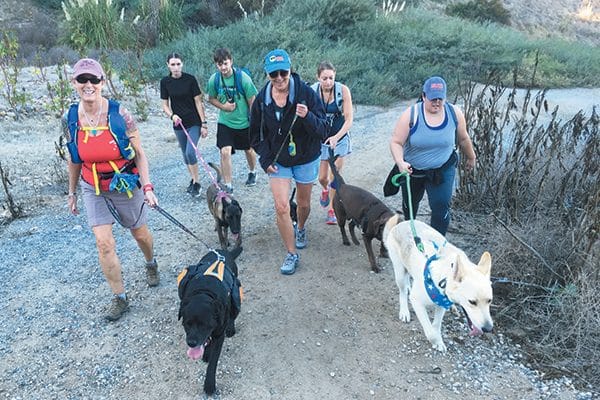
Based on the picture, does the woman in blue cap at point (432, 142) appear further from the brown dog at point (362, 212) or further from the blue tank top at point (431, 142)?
the brown dog at point (362, 212)

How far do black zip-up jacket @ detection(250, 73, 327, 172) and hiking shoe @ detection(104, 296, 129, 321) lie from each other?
1664mm

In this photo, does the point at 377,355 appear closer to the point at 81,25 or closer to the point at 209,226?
the point at 209,226

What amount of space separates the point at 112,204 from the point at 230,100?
8.30 ft

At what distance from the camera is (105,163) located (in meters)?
3.50

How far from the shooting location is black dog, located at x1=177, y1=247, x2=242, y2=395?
288cm

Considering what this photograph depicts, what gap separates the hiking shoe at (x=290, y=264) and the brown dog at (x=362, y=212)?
2.28 ft

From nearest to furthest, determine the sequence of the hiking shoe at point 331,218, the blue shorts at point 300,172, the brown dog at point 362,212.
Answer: the blue shorts at point 300,172, the brown dog at point 362,212, the hiking shoe at point 331,218

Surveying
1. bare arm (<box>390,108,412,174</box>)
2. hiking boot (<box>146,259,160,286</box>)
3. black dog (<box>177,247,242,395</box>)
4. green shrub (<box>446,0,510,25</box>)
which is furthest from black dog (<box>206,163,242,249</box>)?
green shrub (<box>446,0,510,25</box>)

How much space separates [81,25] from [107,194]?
11.1m

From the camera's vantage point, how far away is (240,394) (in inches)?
124

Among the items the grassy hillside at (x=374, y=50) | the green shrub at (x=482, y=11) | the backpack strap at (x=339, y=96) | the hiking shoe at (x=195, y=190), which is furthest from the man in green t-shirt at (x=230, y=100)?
the green shrub at (x=482, y=11)

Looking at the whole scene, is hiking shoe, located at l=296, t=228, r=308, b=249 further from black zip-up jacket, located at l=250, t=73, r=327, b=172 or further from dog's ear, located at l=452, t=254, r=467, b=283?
dog's ear, located at l=452, t=254, r=467, b=283

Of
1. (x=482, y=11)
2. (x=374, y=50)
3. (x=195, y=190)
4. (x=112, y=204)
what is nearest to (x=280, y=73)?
(x=112, y=204)

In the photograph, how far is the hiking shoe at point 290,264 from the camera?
4520 millimetres
